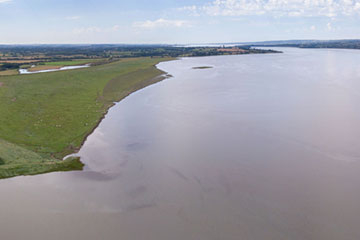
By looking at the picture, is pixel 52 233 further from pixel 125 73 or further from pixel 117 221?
pixel 125 73

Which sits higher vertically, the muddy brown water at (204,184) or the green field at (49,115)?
the green field at (49,115)

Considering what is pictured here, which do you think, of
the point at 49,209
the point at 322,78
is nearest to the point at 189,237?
the point at 49,209

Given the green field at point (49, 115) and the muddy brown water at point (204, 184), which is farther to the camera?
the green field at point (49, 115)

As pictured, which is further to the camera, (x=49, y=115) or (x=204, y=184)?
(x=49, y=115)

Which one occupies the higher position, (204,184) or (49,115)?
(49,115)
